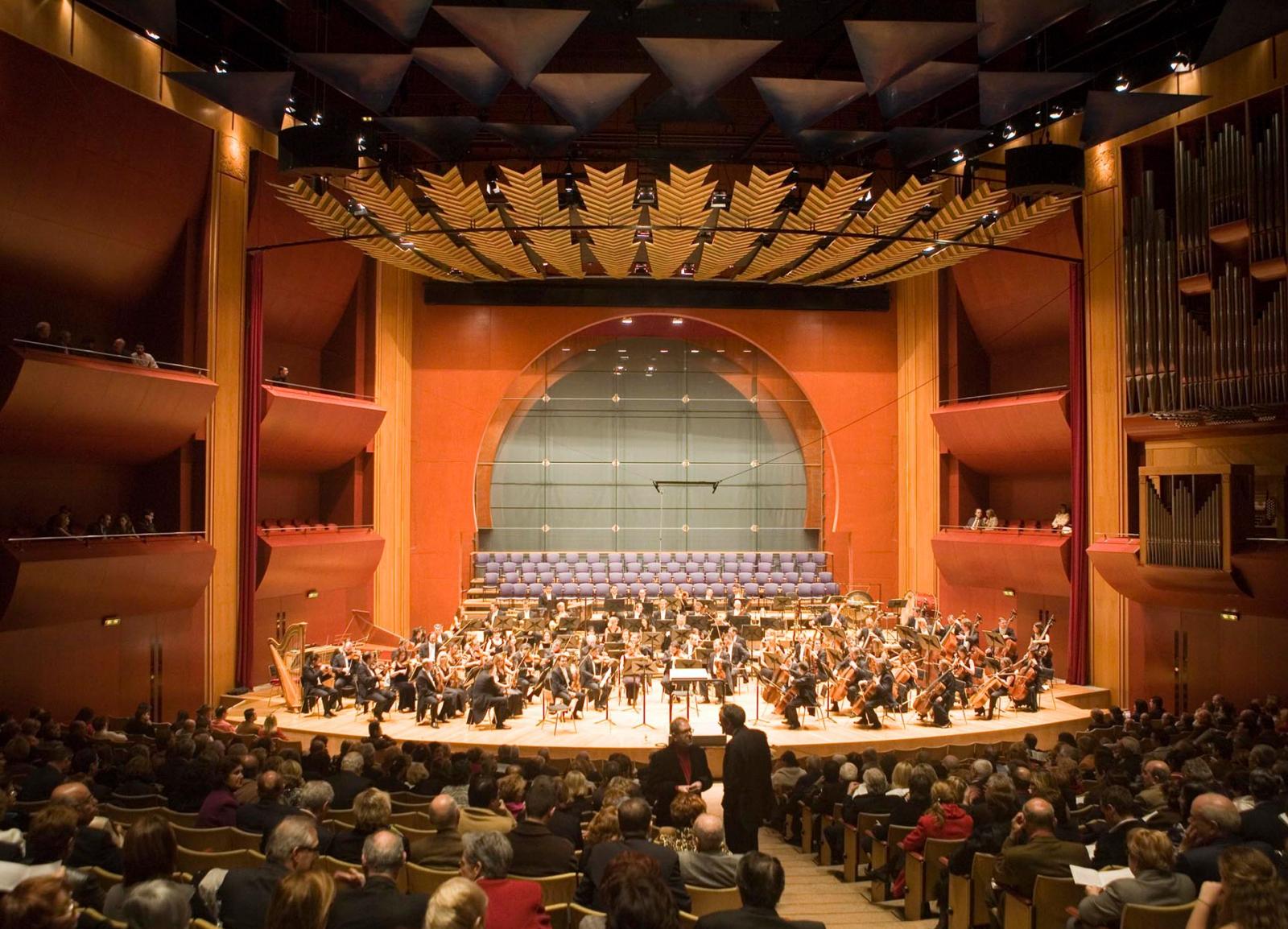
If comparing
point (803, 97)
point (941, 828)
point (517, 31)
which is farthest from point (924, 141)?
point (941, 828)

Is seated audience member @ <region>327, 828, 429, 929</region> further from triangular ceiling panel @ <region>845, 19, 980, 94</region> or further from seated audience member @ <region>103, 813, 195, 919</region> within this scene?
triangular ceiling panel @ <region>845, 19, 980, 94</region>

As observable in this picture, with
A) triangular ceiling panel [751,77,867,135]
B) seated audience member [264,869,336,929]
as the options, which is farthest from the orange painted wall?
seated audience member [264,869,336,929]

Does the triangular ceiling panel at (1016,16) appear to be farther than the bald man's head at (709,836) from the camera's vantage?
Yes

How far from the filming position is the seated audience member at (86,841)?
485 centimetres

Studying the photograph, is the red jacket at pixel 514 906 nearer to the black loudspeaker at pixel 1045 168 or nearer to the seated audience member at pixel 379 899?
the seated audience member at pixel 379 899

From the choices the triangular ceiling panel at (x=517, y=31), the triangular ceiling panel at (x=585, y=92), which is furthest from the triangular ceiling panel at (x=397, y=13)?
the triangular ceiling panel at (x=585, y=92)

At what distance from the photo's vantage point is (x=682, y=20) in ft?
43.1

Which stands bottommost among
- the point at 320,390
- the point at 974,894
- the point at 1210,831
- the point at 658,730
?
the point at 658,730

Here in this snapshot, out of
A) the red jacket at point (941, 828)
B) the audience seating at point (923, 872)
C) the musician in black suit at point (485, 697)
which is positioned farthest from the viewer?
the musician in black suit at point (485, 697)

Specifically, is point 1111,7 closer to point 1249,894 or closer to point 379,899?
point 1249,894

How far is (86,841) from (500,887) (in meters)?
2.37

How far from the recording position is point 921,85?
11.0 meters

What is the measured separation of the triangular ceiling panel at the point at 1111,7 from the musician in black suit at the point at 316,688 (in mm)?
11857

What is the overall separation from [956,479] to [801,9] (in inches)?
382
